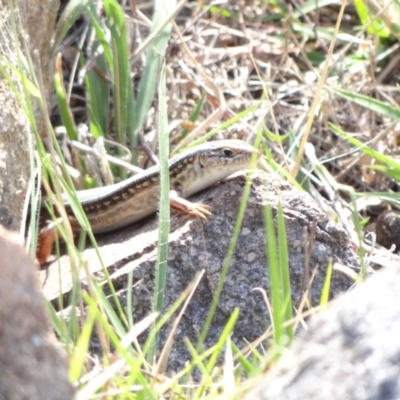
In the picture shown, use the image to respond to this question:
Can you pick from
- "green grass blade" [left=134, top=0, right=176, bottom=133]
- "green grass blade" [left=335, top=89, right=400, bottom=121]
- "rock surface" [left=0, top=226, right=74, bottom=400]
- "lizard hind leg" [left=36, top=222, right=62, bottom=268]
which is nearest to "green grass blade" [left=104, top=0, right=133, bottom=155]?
"green grass blade" [left=134, top=0, right=176, bottom=133]

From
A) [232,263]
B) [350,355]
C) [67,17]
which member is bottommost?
[232,263]

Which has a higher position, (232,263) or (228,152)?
(228,152)

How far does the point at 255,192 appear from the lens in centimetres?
359

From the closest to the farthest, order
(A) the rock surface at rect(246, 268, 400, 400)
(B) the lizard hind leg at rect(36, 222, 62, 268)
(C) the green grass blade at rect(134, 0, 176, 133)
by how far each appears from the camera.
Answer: (A) the rock surface at rect(246, 268, 400, 400) → (B) the lizard hind leg at rect(36, 222, 62, 268) → (C) the green grass blade at rect(134, 0, 176, 133)

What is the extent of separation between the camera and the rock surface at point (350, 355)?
139 centimetres

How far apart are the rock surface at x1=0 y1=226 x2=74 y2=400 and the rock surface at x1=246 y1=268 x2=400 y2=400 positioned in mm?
374

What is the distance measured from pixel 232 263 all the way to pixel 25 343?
6.42 ft

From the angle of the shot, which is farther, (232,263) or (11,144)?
(11,144)

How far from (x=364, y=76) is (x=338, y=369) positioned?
442 cm

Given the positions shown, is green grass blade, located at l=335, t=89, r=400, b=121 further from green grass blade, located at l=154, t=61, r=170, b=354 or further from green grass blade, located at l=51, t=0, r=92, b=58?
green grass blade, located at l=154, t=61, r=170, b=354

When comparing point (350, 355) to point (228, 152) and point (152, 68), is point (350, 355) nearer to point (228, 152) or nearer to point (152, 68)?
point (228, 152)

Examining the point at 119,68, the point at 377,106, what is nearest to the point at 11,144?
the point at 119,68

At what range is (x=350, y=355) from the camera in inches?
56.2

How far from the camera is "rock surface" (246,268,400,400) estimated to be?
139 cm
